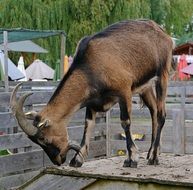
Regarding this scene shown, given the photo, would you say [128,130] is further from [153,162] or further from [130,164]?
[153,162]

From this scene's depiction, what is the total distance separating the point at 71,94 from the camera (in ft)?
18.5

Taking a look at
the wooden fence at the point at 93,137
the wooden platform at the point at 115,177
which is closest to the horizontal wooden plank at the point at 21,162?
the wooden fence at the point at 93,137

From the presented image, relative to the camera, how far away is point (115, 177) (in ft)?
17.6

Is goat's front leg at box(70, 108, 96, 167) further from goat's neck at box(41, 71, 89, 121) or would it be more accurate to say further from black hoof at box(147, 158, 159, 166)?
black hoof at box(147, 158, 159, 166)

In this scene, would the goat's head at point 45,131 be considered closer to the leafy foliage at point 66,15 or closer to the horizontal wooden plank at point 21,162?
the horizontal wooden plank at point 21,162

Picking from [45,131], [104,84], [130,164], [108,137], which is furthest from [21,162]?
[104,84]

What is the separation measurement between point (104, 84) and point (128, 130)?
1.69 ft

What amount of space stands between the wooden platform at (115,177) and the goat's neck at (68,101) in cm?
52

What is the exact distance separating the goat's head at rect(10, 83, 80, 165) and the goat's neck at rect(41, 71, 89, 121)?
2.8 inches

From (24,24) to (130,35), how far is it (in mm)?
20377

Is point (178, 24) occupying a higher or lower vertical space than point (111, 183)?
higher

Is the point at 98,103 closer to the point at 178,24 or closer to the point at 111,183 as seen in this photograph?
the point at 111,183

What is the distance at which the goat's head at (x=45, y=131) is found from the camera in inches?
216

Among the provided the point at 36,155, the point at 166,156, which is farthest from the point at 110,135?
the point at 166,156
